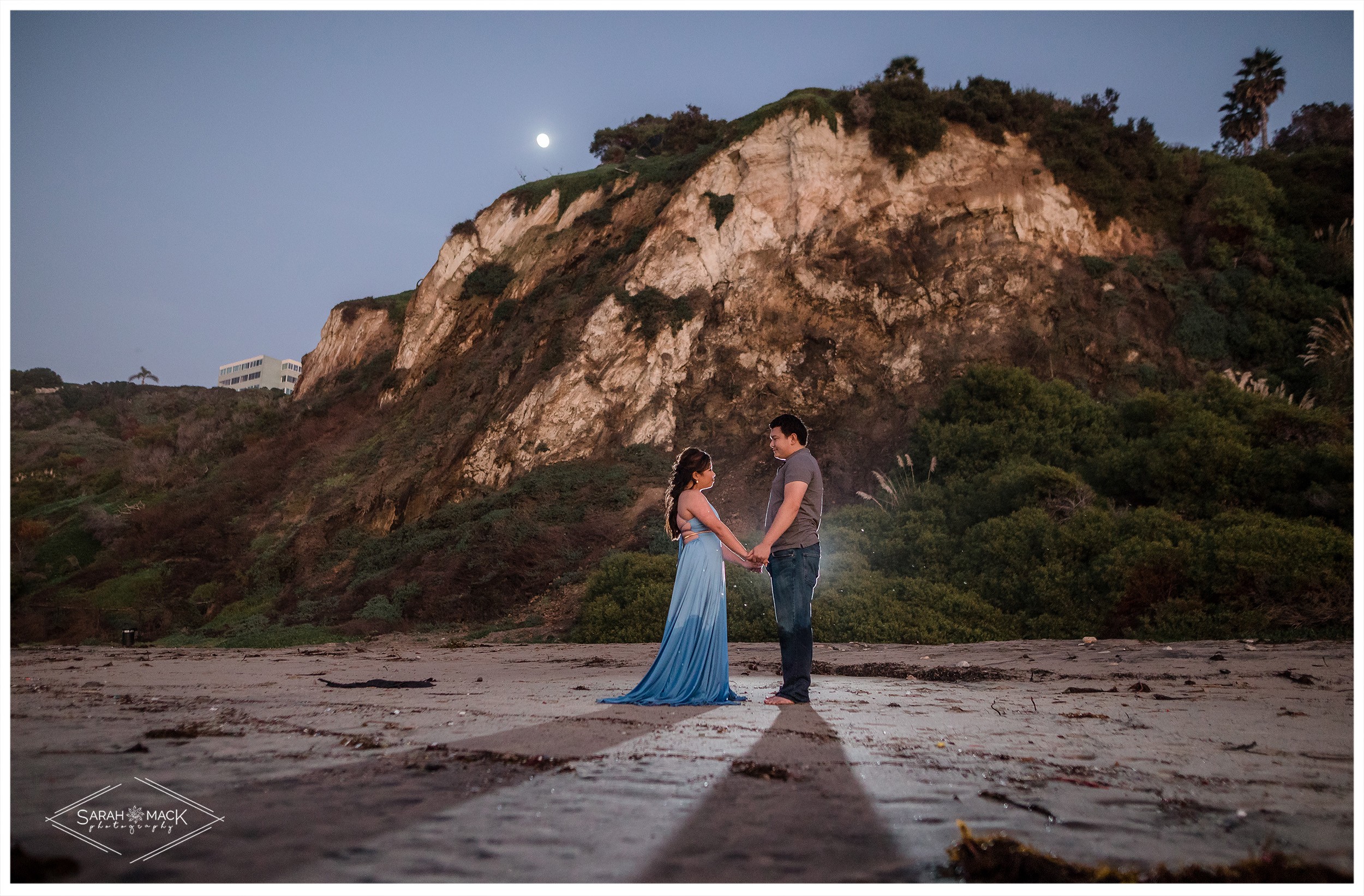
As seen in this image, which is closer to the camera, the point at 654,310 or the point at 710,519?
the point at 710,519

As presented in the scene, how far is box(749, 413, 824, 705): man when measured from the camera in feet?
16.1

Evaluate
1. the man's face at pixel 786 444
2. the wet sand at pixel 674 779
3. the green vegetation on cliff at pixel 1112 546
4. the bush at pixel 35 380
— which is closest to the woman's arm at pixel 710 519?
the man's face at pixel 786 444

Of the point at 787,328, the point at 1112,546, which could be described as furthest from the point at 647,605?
the point at 787,328

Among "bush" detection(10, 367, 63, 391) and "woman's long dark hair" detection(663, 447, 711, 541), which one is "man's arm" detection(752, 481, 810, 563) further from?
"bush" detection(10, 367, 63, 391)

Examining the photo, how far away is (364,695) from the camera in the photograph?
514cm

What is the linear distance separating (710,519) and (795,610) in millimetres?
902

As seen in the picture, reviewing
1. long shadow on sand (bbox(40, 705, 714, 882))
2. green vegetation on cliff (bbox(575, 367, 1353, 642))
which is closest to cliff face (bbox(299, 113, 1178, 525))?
green vegetation on cliff (bbox(575, 367, 1353, 642))

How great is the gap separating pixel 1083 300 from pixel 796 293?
27.5ft

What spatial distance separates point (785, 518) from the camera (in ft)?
16.4

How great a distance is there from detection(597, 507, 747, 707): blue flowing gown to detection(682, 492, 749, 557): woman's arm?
A: 0.08 meters

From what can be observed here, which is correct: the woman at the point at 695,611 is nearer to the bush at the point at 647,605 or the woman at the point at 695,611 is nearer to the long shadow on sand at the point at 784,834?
the long shadow on sand at the point at 784,834

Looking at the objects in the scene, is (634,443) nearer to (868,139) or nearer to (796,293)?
(796,293)

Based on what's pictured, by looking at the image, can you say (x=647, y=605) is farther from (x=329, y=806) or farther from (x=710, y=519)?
(x=329, y=806)

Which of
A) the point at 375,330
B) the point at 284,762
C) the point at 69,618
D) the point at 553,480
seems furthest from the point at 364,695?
the point at 375,330
